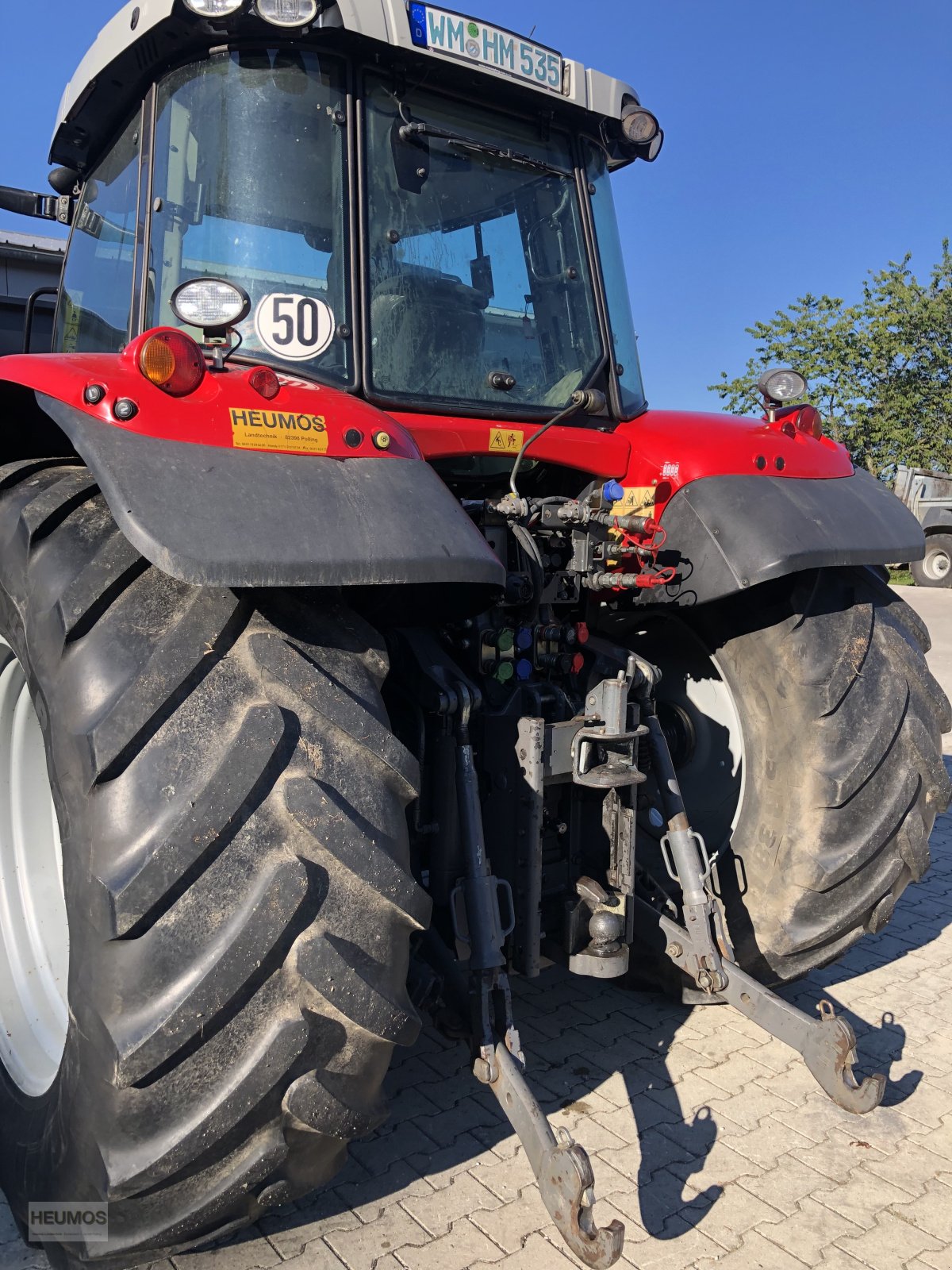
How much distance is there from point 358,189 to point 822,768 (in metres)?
1.91

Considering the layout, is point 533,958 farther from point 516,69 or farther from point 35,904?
point 516,69

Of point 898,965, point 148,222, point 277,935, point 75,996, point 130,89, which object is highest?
point 130,89

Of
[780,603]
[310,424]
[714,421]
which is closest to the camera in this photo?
[310,424]

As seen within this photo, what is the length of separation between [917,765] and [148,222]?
2.51m

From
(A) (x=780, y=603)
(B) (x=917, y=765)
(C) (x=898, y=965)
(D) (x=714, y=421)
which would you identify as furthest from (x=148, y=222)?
(C) (x=898, y=965)

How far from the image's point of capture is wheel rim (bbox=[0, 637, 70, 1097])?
7.54ft

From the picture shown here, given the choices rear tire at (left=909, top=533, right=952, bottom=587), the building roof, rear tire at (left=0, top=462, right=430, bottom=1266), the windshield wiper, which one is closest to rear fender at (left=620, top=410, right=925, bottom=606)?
the windshield wiper

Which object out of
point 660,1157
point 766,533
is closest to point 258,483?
point 766,533

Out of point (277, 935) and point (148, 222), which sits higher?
point (148, 222)

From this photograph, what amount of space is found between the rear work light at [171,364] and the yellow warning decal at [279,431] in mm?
99

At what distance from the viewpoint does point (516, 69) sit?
2.63 m

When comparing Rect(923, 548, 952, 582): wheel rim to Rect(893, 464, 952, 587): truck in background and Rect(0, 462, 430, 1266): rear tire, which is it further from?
Rect(0, 462, 430, 1266): rear tire

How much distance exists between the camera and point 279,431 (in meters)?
1.86

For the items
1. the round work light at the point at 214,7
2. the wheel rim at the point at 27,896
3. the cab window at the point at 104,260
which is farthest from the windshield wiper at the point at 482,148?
the wheel rim at the point at 27,896
